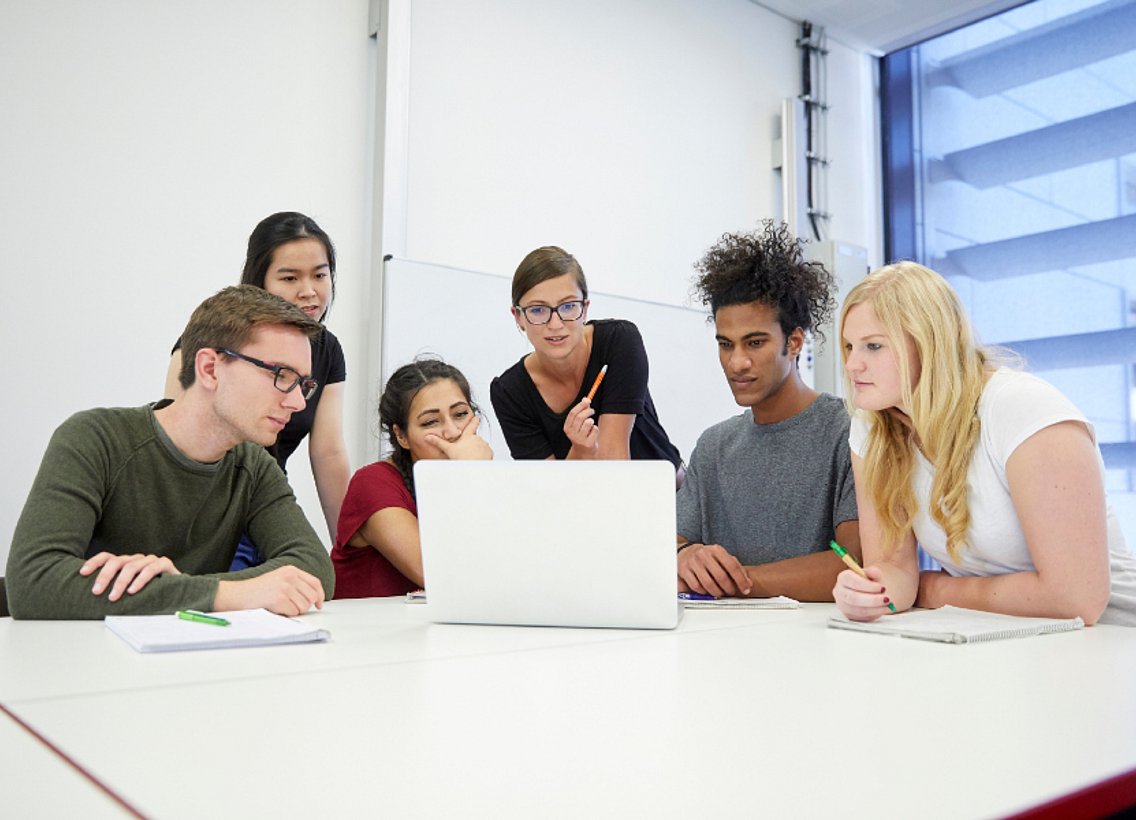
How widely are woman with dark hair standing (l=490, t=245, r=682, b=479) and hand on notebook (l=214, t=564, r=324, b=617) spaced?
82cm

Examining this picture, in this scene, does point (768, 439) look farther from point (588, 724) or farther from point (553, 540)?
point (588, 724)

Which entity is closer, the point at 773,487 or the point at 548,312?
the point at 773,487

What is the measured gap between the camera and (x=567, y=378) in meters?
2.39

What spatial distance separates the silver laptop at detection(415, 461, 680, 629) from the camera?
1.20 metres

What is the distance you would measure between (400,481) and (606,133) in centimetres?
221

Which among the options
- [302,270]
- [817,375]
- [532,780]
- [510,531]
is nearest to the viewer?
[532,780]

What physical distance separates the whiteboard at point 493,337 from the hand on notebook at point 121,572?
5.57 feet

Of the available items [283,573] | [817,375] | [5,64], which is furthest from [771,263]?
[817,375]

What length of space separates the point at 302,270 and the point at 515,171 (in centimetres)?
143

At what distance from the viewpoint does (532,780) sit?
1.89 feet

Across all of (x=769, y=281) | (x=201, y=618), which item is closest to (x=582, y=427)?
(x=769, y=281)

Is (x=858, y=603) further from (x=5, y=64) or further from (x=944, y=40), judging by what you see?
(x=944, y=40)

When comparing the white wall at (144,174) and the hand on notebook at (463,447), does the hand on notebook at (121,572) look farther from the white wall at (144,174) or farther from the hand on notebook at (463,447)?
the white wall at (144,174)

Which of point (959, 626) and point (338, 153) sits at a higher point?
point (338, 153)
